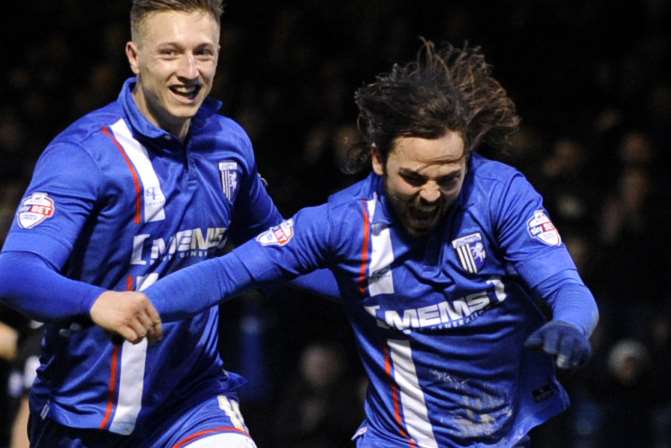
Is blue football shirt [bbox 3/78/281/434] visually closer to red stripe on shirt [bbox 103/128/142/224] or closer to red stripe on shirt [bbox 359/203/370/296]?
red stripe on shirt [bbox 103/128/142/224]

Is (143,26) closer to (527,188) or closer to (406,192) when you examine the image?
(406,192)

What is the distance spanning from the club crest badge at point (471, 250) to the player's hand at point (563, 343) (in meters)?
0.50

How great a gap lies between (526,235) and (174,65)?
1215 millimetres

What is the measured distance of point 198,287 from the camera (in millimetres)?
4098

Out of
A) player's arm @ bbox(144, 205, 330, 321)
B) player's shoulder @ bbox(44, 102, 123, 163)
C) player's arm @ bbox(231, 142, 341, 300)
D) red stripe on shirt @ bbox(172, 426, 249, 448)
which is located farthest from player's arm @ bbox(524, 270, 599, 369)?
player's shoulder @ bbox(44, 102, 123, 163)

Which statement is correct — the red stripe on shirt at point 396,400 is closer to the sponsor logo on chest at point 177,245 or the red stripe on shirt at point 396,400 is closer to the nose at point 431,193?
the nose at point 431,193

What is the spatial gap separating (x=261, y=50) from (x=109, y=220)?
5680mm

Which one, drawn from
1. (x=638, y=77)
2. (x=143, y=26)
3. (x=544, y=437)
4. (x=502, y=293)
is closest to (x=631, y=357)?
(x=544, y=437)

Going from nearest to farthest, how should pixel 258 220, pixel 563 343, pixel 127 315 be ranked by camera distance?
pixel 563 343, pixel 127 315, pixel 258 220

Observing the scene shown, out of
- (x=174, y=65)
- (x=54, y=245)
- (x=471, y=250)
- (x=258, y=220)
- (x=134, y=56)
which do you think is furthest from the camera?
(x=258, y=220)

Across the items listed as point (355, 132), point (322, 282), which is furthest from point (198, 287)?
point (355, 132)

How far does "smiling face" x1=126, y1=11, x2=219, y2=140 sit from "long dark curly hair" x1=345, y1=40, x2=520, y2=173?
0.51 metres

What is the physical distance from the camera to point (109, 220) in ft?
14.0

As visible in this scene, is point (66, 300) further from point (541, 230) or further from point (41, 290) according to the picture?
point (541, 230)
